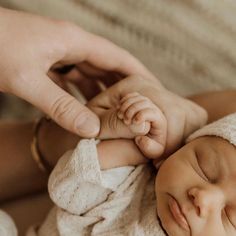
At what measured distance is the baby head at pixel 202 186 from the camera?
896 mm

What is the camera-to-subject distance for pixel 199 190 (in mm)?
898

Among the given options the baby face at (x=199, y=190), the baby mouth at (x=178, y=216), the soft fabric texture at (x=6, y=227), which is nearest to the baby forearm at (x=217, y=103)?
the baby face at (x=199, y=190)

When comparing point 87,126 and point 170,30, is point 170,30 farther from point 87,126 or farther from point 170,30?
point 87,126

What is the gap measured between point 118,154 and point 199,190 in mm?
162

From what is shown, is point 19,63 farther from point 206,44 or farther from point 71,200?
point 206,44

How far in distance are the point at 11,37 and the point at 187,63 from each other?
48 cm

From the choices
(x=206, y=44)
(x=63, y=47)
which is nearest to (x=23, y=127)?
(x=63, y=47)

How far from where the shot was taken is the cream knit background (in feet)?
4.37

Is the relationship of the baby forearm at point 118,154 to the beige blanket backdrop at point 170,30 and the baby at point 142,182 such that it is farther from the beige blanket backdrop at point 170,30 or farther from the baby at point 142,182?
the beige blanket backdrop at point 170,30

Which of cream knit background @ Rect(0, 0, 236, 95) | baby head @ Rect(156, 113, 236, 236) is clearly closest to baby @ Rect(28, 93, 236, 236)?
baby head @ Rect(156, 113, 236, 236)

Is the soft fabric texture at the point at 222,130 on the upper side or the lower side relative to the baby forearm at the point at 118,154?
upper

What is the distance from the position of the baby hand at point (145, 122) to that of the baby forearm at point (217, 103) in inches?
6.2

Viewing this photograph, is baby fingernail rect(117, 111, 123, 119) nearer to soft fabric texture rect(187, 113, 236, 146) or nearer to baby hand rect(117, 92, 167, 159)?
baby hand rect(117, 92, 167, 159)

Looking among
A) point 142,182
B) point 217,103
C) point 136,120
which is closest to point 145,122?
point 136,120
